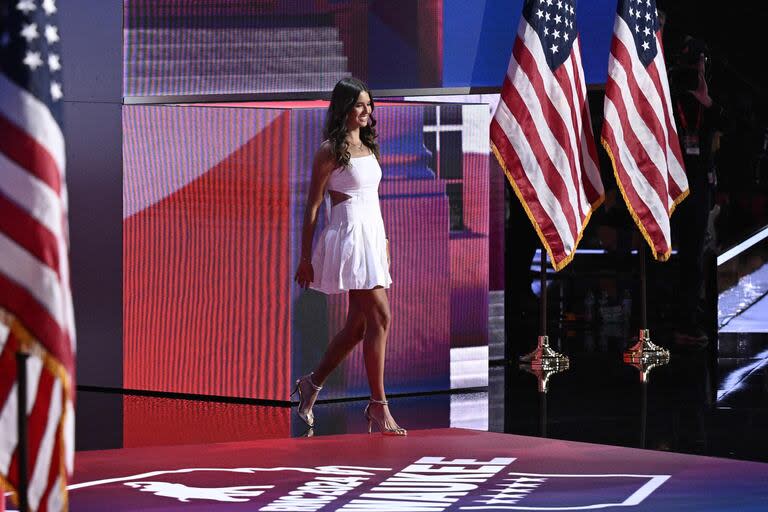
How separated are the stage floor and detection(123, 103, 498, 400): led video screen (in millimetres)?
1305

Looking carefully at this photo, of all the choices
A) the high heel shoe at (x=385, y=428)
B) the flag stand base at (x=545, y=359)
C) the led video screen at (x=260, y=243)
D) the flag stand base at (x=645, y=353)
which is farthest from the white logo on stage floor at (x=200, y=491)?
the flag stand base at (x=645, y=353)

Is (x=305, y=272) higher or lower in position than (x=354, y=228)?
lower

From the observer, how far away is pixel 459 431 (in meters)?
7.09

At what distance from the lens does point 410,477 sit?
580cm

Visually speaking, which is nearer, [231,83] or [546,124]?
[231,83]

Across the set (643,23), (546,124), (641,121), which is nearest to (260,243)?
(546,124)

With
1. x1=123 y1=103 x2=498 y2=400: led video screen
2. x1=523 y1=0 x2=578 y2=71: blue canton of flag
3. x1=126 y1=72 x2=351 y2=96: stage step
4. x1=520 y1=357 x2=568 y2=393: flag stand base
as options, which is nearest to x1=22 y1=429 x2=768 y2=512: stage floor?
x1=123 y1=103 x2=498 y2=400: led video screen

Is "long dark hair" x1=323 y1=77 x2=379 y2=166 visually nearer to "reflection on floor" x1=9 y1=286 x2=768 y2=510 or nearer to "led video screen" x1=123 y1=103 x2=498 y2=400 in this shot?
"led video screen" x1=123 y1=103 x2=498 y2=400

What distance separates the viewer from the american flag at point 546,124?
8.82 meters

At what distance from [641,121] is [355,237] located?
331cm

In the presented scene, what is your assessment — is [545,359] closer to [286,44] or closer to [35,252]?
[286,44]

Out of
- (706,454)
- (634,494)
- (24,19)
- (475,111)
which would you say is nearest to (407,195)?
(475,111)

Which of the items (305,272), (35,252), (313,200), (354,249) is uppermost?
(313,200)

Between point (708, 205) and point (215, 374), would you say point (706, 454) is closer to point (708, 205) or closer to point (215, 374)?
point (215, 374)
